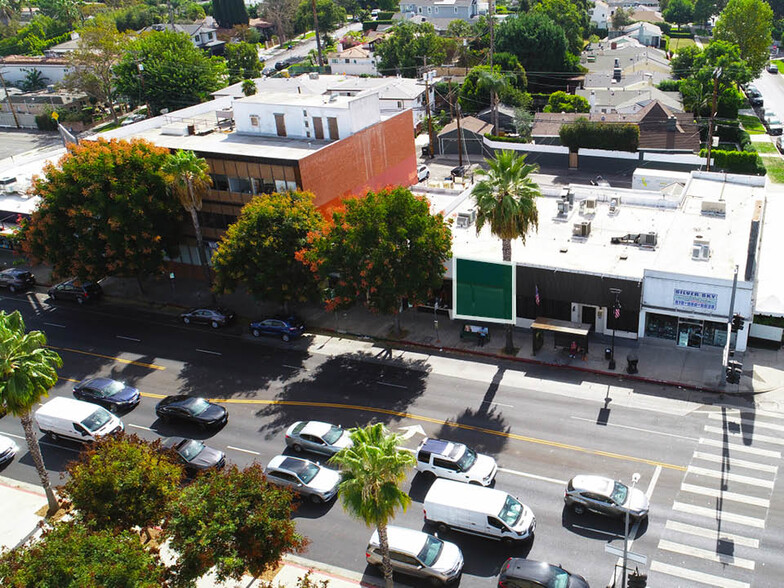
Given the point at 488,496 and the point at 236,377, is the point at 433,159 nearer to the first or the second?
the point at 236,377

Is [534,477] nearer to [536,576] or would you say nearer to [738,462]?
[536,576]

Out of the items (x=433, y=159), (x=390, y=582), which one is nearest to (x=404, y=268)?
(x=390, y=582)

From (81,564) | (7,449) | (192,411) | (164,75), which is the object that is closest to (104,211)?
(7,449)

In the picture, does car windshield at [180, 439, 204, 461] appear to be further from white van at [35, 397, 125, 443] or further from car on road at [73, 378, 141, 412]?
car on road at [73, 378, 141, 412]

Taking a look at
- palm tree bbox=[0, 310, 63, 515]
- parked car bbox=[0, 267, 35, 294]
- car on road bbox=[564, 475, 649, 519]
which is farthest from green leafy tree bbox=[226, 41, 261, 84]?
car on road bbox=[564, 475, 649, 519]

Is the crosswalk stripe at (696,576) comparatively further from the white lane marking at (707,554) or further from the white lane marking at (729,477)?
the white lane marking at (729,477)

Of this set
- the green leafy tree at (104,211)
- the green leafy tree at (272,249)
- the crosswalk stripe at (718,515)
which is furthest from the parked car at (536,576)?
the green leafy tree at (104,211)
